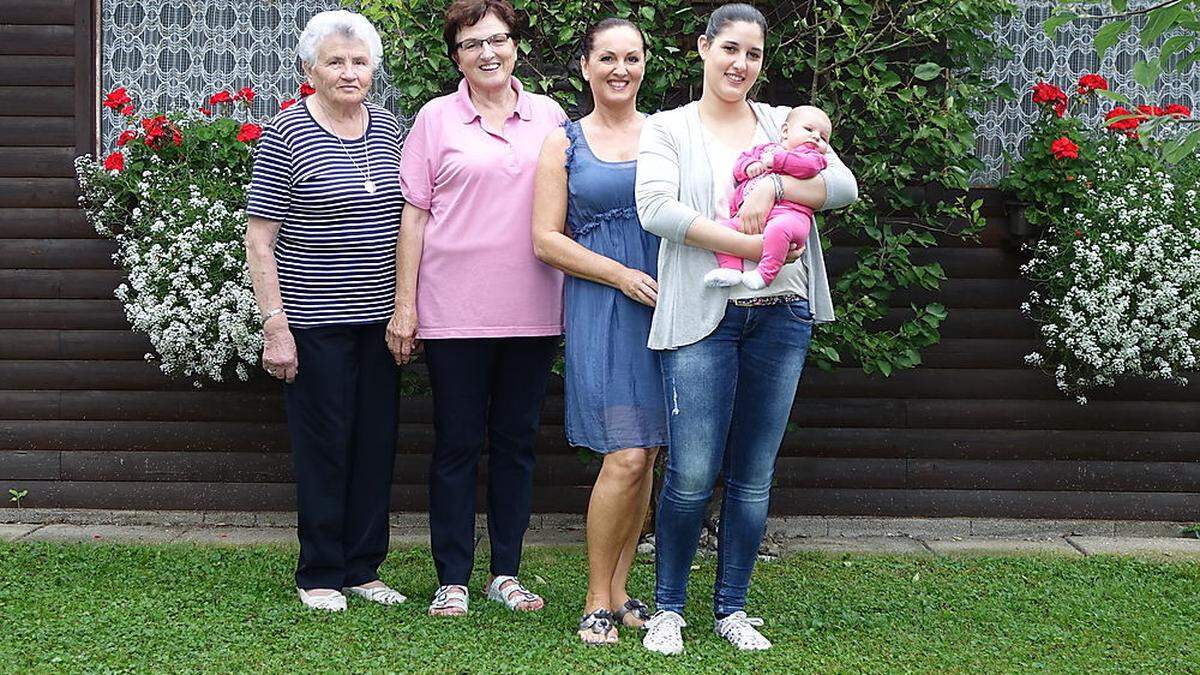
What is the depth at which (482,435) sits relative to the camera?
12.8 feet

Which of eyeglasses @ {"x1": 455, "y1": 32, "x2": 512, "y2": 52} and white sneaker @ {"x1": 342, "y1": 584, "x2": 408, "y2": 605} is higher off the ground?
eyeglasses @ {"x1": 455, "y1": 32, "x2": 512, "y2": 52}

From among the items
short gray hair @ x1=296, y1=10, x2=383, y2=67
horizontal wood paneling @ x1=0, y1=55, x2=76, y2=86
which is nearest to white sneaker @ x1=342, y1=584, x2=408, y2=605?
short gray hair @ x1=296, y1=10, x2=383, y2=67

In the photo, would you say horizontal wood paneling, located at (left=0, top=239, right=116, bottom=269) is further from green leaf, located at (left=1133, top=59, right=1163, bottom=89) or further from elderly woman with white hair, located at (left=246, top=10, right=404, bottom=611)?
green leaf, located at (left=1133, top=59, right=1163, bottom=89)

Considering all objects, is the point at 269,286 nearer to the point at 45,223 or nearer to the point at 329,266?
the point at 329,266

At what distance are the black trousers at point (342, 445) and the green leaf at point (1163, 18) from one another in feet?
7.21

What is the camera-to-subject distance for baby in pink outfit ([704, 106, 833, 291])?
3.24 m

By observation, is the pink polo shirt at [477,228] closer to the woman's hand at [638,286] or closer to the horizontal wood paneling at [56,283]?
the woman's hand at [638,286]

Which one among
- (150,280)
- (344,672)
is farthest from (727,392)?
(150,280)

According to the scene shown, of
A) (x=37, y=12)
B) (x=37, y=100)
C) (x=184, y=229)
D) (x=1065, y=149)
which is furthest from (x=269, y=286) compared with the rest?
(x=1065, y=149)

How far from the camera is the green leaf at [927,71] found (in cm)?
454

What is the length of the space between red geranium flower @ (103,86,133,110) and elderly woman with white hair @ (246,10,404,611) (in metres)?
1.47

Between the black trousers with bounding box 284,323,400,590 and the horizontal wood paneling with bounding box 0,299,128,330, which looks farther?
the horizontal wood paneling with bounding box 0,299,128,330

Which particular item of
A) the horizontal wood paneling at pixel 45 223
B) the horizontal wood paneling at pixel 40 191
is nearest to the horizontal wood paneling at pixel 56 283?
the horizontal wood paneling at pixel 45 223

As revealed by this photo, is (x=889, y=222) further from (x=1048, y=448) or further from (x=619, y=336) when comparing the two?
(x=619, y=336)
